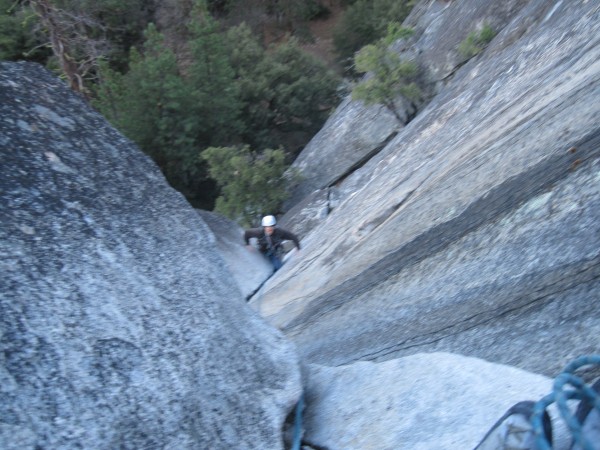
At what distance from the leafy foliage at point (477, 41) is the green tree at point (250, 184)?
483 centimetres

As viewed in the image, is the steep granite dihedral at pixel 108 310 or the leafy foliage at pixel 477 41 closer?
the steep granite dihedral at pixel 108 310

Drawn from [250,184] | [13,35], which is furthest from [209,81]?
[13,35]

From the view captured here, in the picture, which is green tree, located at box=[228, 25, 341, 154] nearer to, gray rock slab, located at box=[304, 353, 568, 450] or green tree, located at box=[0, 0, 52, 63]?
green tree, located at box=[0, 0, 52, 63]

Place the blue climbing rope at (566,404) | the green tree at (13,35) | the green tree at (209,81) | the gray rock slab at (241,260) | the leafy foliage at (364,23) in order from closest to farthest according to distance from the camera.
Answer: the blue climbing rope at (566,404), the gray rock slab at (241,260), the green tree at (209,81), the green tree at (13,35), the leafy foliage at (364,23)

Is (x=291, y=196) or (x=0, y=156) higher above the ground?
(x=0, y=156)

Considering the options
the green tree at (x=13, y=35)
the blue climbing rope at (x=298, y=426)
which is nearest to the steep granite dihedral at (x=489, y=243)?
the blue climbing rope at (x=298, y=426)

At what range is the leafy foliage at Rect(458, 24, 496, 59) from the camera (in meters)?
11.2

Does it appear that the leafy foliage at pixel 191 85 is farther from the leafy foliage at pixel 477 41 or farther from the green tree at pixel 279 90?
the leafy foliage at pixel 477 41

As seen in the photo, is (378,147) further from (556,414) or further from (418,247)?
(556,414)

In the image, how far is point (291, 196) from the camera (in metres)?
14.6

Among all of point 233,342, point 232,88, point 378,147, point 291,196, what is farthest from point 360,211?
point 232,88

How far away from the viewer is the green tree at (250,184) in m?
14.3

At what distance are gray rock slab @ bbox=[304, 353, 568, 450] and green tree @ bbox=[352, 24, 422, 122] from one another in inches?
390

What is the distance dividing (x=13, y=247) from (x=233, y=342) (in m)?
1.19
